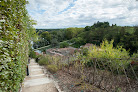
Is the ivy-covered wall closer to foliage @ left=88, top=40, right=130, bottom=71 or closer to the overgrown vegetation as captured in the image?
the overgrown vegetation

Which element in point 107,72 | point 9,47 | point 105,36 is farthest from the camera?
point 105,36

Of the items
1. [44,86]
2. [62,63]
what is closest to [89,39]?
[62,63]

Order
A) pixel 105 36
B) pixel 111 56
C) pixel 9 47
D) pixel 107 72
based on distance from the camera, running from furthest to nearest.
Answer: pixel 105 36 < pixel 111 56 < pixel 107 72 < pixel 9 47

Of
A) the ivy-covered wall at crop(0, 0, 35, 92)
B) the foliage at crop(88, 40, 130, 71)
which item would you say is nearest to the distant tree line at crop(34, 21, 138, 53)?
the foliage at crop(88, 40, 130, 71)

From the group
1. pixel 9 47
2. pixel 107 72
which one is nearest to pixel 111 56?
pixel 107 72

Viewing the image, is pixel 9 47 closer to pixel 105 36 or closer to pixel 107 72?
pixel 107 72

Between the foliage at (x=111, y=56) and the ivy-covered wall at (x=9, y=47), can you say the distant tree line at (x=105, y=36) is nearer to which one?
the foliage at (x=111, y=56)

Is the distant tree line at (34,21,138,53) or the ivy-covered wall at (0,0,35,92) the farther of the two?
the distant tree line at (34,21,138,53)

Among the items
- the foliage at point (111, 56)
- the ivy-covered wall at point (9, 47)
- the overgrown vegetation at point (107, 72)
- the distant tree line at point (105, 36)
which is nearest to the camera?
the ivy-covered wall at point (9, 47)

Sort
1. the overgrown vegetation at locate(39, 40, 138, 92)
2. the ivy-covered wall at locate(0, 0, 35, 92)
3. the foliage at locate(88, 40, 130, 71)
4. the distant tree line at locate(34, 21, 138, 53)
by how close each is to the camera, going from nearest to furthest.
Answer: the ivy-covered wall at locate(0, 0, 35, 92) → the overgrown vegetation at locate(39, 40, 138, 92) → the foliage at locate(88, 40, 130, 71) → the distant tree line at locate(34, 21, 138, 53)

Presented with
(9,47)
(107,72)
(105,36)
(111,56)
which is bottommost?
(107,72)

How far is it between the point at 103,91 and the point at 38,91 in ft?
8.03

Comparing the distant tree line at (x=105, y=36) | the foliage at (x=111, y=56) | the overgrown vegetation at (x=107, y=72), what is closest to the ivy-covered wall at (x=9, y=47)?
the overgrown vegetation at (x=107, y=72)

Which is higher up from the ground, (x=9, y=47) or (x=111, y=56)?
(x=9, y=47)
